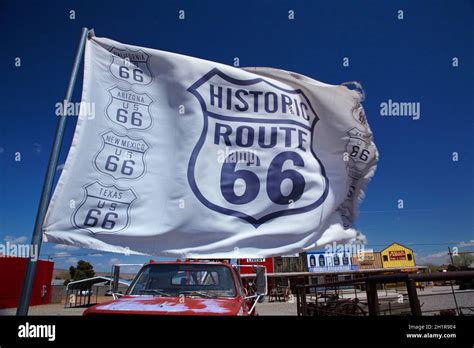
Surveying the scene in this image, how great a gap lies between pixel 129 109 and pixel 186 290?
1928 mm

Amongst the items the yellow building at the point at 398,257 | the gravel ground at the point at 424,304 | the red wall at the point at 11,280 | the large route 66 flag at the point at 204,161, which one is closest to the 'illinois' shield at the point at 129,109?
the large route 66 flag at the point at 204,161

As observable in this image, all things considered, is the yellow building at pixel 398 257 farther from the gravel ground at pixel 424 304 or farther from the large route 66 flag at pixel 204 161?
the large route 66 flag at pixel 204 161

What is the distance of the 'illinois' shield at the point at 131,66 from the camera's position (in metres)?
3.36

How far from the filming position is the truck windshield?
12.6 feet

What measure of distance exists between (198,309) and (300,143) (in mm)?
2127

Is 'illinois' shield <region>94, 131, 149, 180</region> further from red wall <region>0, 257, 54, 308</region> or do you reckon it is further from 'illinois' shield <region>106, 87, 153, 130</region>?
red wall <region>0, 257, 54, 308</region>

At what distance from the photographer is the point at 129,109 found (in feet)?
10.6

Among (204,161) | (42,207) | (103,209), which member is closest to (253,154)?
(204,161)

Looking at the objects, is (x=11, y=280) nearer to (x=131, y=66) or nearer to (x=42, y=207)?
(x=131, y=66)

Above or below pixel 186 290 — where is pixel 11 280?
below

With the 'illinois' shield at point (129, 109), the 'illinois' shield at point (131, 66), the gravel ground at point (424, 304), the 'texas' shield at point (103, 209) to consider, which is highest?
the 'illinois' shield at point (131, 66)

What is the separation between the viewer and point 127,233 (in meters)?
2.92

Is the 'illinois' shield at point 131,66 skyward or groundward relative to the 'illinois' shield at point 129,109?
skyward

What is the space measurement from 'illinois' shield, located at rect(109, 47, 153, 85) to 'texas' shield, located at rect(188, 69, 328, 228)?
1.58ft
